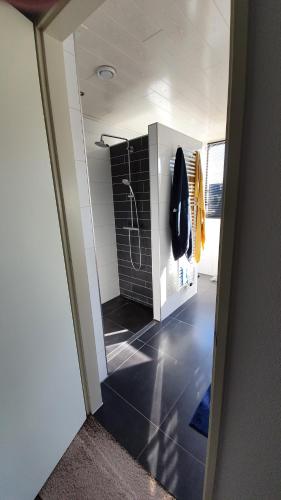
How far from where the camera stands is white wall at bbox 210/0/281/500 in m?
0.41

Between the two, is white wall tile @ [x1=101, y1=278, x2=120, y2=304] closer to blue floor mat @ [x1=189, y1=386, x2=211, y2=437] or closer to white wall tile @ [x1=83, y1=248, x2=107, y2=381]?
white wall tile @ [x1=83, y1=248, x2=107, y2=381]

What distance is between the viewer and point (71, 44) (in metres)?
1.09

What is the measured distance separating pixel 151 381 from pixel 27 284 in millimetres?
1303

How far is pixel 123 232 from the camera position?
270cm

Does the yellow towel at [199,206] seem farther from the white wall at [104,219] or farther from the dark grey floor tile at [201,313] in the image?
the white wall at [104,219]

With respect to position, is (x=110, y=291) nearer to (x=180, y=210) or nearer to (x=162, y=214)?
(x=162, y=214)

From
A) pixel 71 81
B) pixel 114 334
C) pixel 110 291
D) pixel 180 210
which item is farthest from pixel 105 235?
pixel 71 81

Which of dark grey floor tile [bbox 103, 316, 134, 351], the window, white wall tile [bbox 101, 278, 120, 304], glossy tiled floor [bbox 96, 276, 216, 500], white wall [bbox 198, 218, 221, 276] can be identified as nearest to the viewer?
glossy tiled floor [bbox 96, 276, 216, 500]

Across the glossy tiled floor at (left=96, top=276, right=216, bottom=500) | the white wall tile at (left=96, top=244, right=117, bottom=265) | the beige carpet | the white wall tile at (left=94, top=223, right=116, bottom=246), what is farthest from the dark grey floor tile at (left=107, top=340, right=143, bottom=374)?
the white wall tile at (left=94, top=223, right=116, bottom=246)

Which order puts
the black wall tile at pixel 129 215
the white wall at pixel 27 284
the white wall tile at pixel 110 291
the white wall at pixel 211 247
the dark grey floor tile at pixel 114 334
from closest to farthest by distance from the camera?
1. the white wall at pixel 27 284
2. the dark grey floor tile at pixel 114 334
3. the black wall tile at pixel 129 215
4. the white wall tile at pixel 110 291
5. the white wall at pixel 211 247

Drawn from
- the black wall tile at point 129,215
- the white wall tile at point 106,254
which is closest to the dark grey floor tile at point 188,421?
the black wall tile at point 129,215

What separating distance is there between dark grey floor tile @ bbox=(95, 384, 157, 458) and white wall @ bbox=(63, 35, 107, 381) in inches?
14.8

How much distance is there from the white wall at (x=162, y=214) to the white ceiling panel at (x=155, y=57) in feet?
1.01

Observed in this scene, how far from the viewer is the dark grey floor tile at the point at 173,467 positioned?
3.40ft
